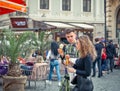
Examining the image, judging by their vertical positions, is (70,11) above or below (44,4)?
below

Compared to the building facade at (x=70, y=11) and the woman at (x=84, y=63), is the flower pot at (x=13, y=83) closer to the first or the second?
the woman at (x=84, y=63)

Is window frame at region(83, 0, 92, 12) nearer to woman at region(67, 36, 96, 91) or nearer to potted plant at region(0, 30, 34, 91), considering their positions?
potted plant at region(0, 30, 34, 91)

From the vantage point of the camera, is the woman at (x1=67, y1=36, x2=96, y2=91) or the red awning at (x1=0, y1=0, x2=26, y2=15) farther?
the red awning at (x1=0, y1=0, x2=26, y2=15)

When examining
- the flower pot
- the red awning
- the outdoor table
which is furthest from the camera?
the outdoor table

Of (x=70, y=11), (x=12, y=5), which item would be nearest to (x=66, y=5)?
(x=70, y=11)

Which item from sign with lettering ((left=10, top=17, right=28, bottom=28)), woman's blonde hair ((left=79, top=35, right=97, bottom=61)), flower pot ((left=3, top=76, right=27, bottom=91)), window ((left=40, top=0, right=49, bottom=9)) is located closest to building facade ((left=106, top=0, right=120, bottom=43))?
sign with lettering ((left=10, top=17, right=28, bottom=28))

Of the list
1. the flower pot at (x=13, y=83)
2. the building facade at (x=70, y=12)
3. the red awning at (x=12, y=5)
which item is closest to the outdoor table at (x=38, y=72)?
the flower pot at (x=13, y=83)

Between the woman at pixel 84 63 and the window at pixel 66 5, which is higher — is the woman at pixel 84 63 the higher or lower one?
the lower one

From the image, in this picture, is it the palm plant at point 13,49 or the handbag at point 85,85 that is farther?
the palm plant at point 13,49

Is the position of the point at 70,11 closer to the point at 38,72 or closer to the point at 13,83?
the point at 38,72

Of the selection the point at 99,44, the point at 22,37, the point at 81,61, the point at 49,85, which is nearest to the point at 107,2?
the point at 99,44

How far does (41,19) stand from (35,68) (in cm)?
2649

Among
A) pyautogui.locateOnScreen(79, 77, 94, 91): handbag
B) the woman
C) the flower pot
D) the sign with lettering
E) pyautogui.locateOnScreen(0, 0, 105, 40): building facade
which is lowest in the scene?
the flower pot

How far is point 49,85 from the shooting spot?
1391 centimetres
